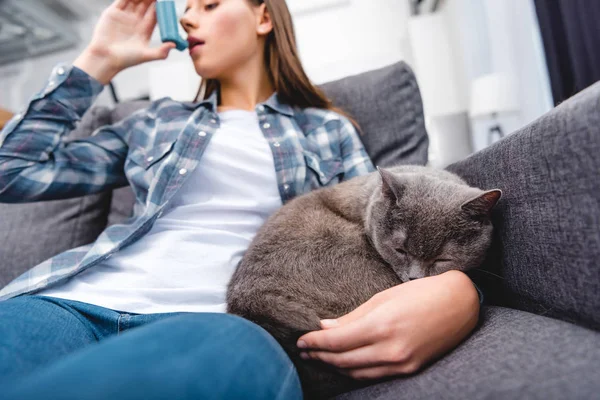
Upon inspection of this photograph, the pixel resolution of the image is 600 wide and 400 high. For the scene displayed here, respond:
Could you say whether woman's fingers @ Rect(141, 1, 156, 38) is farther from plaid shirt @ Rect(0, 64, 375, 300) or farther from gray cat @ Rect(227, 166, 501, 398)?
gray cat @ Rect(227, 166, 501, 398)

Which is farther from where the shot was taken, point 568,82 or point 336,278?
point 568,82

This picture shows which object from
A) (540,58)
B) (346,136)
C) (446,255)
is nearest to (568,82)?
(540,58)

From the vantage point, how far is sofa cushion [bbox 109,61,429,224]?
126cm

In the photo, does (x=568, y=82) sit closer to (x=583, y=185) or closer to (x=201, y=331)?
(x=583, y=185)

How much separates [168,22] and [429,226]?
914 mm

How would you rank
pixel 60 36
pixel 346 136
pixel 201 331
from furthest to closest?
1. pixel 60 36
2. pixel 346 136
3. pixel 201 331

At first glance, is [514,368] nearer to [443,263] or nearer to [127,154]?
[443,263]

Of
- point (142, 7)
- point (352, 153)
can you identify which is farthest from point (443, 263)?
point (142, 7)

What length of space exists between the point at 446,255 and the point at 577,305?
0.24 metres

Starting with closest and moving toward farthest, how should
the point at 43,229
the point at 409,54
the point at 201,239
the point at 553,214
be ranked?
the point at 553,214 < the point at 201,239 < the point at 43,229 < the point at 409,54

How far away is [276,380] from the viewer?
489mm

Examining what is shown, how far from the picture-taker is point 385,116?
128cm

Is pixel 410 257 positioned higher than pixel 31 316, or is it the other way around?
pixel 31 316

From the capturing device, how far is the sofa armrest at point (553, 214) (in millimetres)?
490
